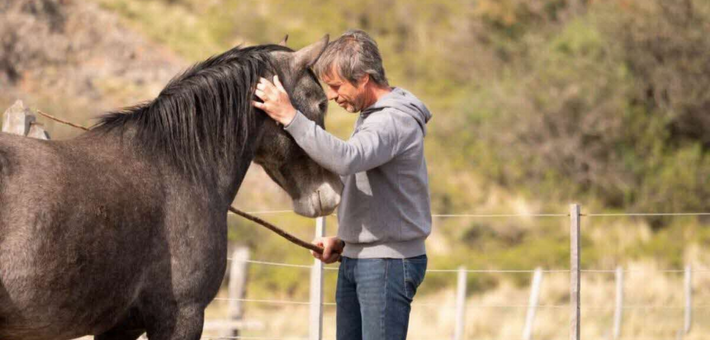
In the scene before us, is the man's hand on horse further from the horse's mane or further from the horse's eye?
the horse's eye

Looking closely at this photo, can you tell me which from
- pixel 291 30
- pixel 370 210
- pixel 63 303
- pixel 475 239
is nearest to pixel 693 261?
pixel 475 239

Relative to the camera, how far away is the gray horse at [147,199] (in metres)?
3.08

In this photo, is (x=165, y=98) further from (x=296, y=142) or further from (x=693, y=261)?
(x=693, y=261)

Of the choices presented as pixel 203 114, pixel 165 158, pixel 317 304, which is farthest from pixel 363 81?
pixel 317 304

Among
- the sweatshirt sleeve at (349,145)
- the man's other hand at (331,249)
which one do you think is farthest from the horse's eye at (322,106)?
the man's other hand at (331,249)

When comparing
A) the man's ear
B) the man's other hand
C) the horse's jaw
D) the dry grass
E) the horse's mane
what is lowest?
the dry grass

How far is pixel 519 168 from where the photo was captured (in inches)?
817

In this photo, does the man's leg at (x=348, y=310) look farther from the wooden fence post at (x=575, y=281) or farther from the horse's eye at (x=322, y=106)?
the wooden fence post at (x=575, y=281)

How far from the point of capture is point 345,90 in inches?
150

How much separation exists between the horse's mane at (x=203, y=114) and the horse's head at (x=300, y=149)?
0.09 m

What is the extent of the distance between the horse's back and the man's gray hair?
893 mm

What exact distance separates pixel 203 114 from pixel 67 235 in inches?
34.3

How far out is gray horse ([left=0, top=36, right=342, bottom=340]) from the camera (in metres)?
3.08

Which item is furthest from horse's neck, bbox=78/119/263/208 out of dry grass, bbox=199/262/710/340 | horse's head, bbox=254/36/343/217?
dry grass, bbox=199/262/710/340
